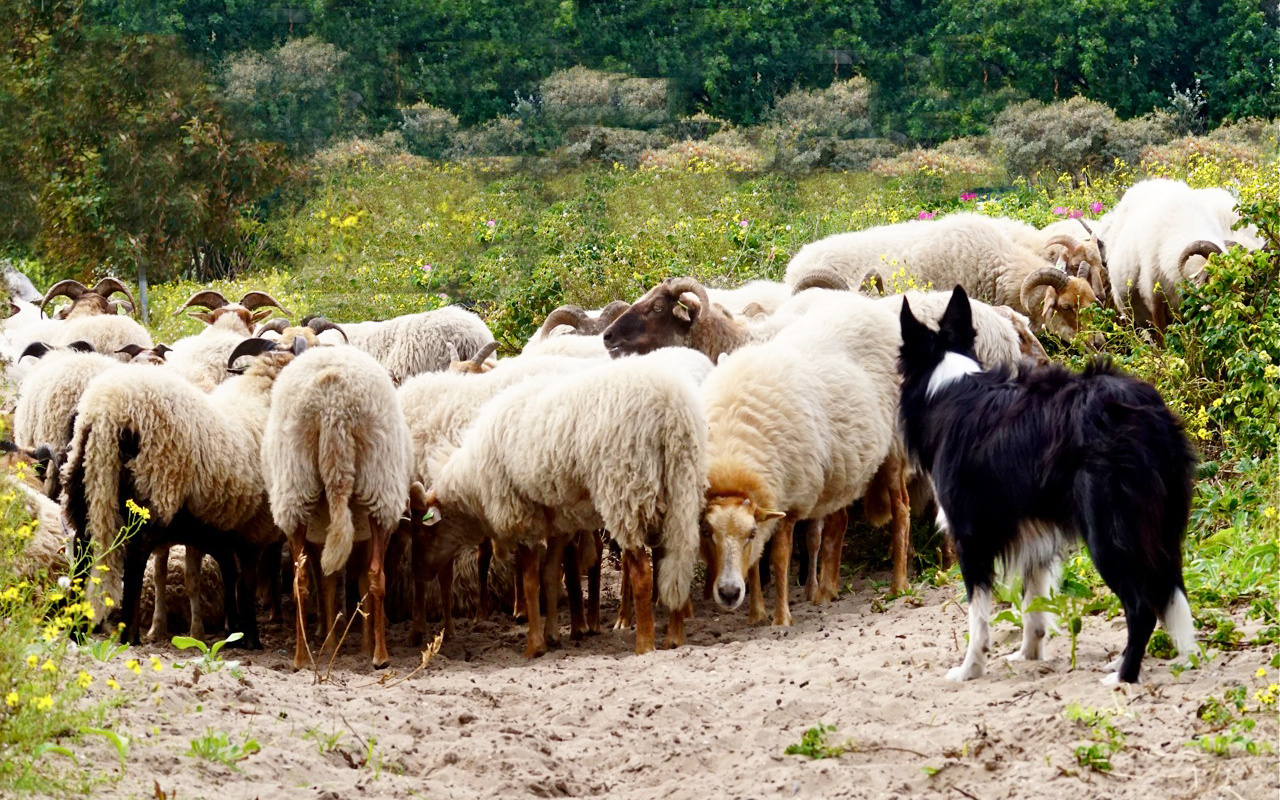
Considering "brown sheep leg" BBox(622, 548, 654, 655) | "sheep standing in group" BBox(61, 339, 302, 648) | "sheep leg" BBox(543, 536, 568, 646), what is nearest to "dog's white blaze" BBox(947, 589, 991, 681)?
"brown sheep leg" BBox(622, 548, 654, 655)

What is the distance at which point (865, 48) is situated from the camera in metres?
26.0

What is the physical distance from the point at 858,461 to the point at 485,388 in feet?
8.14

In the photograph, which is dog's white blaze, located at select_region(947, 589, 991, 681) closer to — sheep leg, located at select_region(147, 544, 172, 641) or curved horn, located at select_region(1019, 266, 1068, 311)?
sheep leg, located at select_region(147, 544, 172, 641)

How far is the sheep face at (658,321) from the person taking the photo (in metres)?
10.4

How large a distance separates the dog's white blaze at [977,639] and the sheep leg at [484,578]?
13.4ft

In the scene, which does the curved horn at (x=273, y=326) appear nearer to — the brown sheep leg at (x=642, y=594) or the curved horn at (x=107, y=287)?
the curved horn at (x=107, y=287)

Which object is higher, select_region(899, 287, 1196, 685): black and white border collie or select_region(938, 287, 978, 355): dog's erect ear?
A: select_region(938, 287, 978, 355): dog's erect ear

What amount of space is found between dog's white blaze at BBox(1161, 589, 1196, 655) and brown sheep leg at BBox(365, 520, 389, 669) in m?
4.37

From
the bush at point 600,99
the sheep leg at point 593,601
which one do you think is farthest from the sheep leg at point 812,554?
the bush at point 600,99

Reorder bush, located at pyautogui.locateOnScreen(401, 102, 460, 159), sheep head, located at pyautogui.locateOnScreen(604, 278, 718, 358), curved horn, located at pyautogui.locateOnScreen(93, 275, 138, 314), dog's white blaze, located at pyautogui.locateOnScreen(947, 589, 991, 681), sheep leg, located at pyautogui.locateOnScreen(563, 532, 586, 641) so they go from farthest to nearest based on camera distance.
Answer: bush, located at pyautogui.locateOnScreen(401, 102, 460, 159), curved horn, located at pyautogui.locateOnScreen(93, 275, 138, 314), sheep head, located at pyautogui.locateOnScreen(604, 278, 718, 358), sheep leg, located at pyautogui.locateOnScreen(563, 532, 586, 641), dog's white blaze, located at pyautogui.locateOnScreen(947, 589, 991, 681)

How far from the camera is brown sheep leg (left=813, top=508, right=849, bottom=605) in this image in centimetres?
867

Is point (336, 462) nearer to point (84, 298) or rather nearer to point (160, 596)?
point (160, 596)

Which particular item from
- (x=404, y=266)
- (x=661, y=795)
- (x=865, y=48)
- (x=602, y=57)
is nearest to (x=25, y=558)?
(x=661, y=795)

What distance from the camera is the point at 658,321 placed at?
34.4 feet
